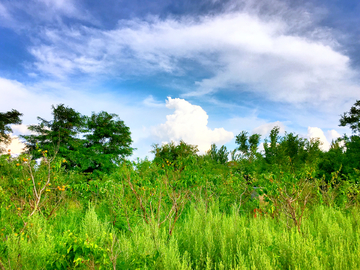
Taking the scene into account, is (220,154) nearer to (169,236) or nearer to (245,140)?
(245,140)

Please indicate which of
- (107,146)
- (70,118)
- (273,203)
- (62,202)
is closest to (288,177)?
(273,203)

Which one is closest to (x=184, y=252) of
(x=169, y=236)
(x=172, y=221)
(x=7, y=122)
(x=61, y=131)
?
(x=169, y=236)

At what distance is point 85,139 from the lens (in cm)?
2758

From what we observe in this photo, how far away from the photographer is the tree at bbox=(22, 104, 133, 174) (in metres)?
24.6

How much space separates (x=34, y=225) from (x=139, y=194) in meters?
2.44

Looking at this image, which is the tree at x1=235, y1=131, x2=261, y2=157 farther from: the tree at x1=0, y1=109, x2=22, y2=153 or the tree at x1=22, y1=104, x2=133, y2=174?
the tree at x1=0, y1=109, x2=22, y2=153

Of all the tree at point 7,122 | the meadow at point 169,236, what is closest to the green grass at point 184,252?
the meadow at point 169,236

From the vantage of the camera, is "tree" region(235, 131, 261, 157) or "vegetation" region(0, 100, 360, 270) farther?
"tree" region(235, 131, 261, 157)

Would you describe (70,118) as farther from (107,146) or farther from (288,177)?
(288,177)

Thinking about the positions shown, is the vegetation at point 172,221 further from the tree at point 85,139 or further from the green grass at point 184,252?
the tree at point 85,139

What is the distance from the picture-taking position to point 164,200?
7785 millimetres

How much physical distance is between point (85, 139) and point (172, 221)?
23.1m

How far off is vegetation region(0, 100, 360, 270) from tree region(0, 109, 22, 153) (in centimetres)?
1873

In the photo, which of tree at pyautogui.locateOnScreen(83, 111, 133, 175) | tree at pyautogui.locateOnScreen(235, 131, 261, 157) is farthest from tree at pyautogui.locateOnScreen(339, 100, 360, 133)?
tree at pyautogui.locateOnScreen(83, 111, 133, 175)
